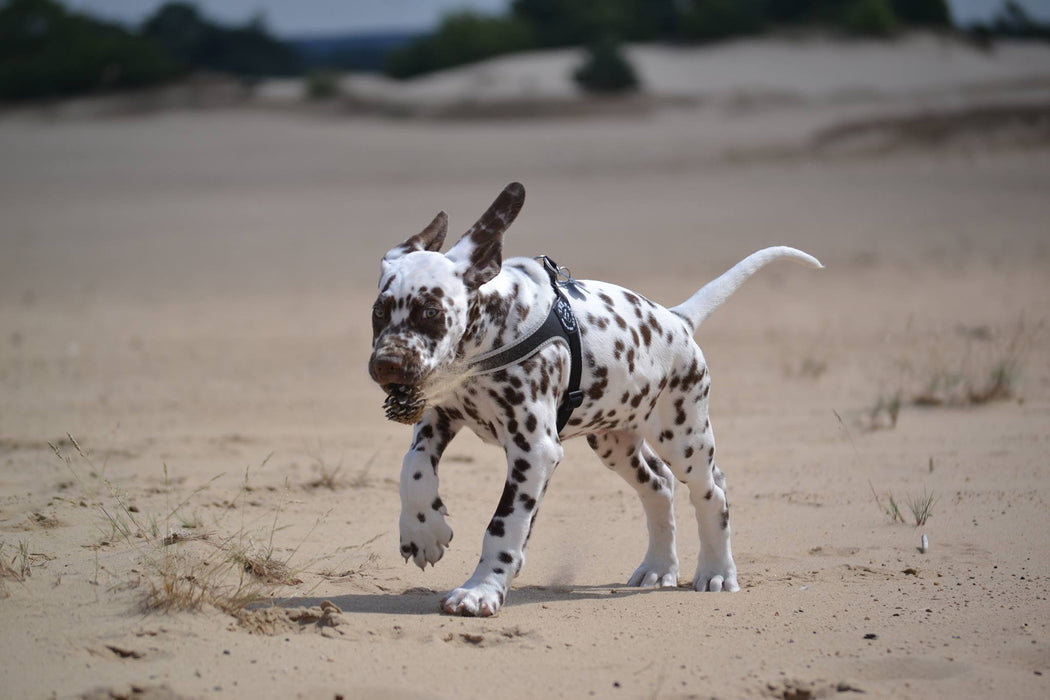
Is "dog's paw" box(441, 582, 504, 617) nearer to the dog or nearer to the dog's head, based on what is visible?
the dog

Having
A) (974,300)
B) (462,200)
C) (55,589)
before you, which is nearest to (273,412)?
(55,589)


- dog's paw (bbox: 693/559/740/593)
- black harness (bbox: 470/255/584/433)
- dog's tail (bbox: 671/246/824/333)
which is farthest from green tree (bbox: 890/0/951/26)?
black harness (bbox: 470/255/584/433)

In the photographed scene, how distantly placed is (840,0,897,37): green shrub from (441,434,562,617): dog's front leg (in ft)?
138

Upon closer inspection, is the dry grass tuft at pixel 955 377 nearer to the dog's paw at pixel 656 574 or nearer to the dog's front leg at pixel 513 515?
the dog's paw at pixel 656 574

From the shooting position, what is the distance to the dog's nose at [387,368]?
15.7 ft

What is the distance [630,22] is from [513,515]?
44.2 meters

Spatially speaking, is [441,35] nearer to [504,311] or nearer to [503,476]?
[503,476]

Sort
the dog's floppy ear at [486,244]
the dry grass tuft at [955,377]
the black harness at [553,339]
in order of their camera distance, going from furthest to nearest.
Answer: the dry grass tuft at [955,377]
the black harness at [553,339]
the dog's floppy ear at [486,244]

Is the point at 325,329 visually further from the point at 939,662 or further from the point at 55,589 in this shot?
the point at 939,662

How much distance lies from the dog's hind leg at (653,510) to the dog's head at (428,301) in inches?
53.8

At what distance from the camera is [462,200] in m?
28.0

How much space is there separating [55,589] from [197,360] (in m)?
9.11

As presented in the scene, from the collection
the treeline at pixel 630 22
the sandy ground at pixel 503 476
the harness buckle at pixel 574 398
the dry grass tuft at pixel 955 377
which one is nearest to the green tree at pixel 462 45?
the treeline at pixel 630 22

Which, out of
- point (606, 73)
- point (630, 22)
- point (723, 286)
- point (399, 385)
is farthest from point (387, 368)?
point (630, 22)
